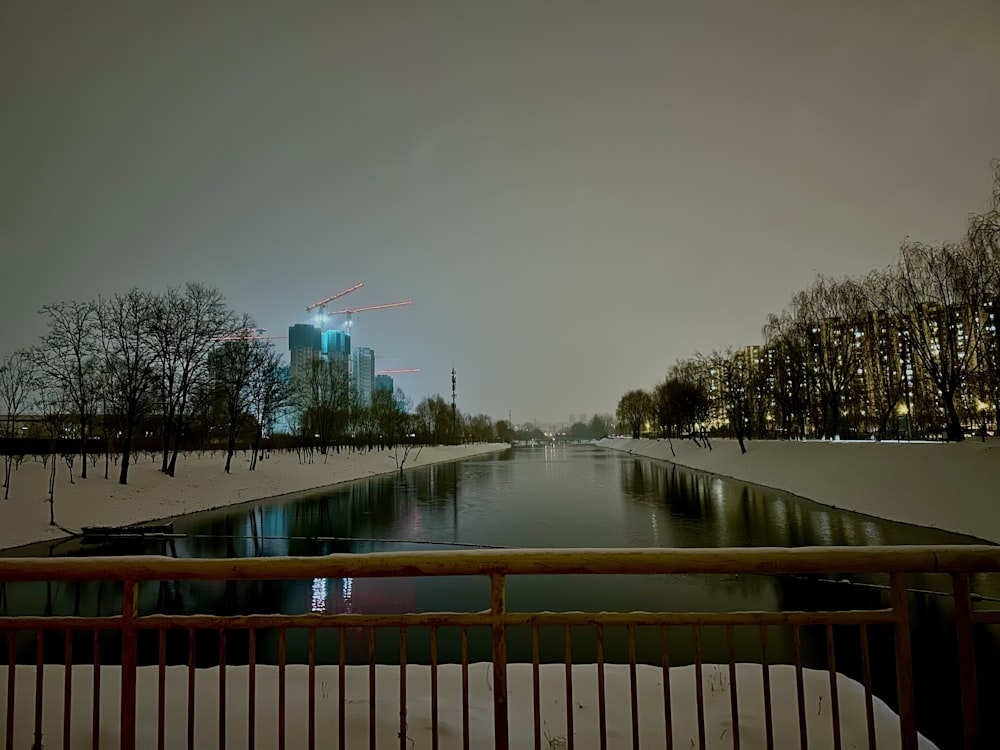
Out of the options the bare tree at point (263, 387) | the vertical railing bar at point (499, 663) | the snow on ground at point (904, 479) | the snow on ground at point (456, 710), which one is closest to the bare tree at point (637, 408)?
the snow on ground at point (904, 479)

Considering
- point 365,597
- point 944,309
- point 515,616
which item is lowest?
point 365,597

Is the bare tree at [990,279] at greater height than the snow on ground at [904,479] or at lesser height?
greater

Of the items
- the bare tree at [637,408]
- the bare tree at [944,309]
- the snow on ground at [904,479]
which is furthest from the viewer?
the bare tree at [637,408]

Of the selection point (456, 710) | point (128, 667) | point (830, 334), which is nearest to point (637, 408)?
point (830, 334)

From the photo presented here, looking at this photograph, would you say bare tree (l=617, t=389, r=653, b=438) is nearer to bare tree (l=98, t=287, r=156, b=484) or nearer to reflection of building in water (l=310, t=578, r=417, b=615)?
bare tree (l=98, t=287, r=156, b=484)

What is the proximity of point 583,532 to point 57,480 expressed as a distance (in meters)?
22.1

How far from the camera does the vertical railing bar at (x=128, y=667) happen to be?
2.41 m

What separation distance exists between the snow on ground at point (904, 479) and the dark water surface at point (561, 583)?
987 mm

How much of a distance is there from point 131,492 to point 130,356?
28.3 ft

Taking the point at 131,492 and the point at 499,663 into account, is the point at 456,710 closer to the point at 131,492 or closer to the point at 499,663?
the point at 499,663

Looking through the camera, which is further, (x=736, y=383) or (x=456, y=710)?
A: (x=736, y=383)

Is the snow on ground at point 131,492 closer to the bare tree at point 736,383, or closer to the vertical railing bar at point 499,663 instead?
the vertical railing bar at point 499,663

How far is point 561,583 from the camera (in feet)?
37.0

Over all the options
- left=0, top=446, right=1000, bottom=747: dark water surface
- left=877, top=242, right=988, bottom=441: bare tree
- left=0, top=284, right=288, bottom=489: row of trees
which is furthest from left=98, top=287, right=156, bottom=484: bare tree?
left=877, top=242, right=988, bottom=441: bare tree
